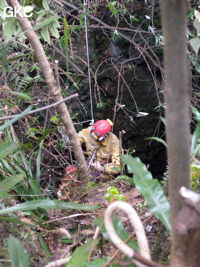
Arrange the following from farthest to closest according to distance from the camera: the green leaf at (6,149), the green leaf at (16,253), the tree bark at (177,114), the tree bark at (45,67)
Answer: the tree bark at (45,67) → the green leaf at (6,149) → the green leaf at (16,253) → the tree bark at (177,114)

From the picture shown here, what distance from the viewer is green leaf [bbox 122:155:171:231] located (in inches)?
27.9

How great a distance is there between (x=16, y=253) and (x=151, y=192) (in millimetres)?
293

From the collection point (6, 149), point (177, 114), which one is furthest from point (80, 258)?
point (6, 149)

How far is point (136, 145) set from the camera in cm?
471

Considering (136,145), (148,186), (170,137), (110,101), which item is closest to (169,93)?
(170,137)

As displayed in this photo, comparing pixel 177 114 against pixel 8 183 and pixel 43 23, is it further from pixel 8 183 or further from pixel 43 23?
pixel 43 23

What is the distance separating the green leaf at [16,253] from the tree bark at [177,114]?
0.31m

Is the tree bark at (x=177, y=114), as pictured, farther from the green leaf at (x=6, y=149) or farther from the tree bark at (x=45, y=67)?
the tree bark at (x=45, y=67)

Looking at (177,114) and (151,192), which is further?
(151,192)

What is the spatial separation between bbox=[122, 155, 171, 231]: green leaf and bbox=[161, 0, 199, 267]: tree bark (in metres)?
0.20

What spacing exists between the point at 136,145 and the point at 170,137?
14.0ft

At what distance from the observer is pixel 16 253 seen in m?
0.68

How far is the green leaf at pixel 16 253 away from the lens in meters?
0.68

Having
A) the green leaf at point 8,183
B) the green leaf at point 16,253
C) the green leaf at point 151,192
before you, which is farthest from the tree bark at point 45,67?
the green leaf at point 16,253
